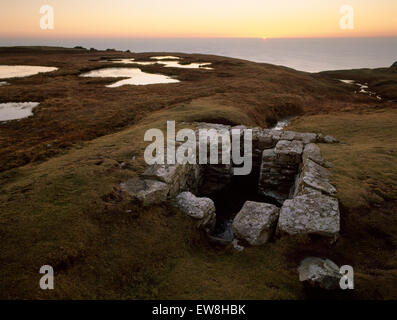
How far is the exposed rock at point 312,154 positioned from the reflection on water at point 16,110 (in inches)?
1146

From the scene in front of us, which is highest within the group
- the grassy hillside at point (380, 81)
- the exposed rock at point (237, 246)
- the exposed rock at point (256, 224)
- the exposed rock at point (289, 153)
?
the grassy hillside at point (380, 81)

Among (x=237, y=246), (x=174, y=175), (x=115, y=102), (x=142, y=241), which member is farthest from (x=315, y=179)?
(x=115, y=102)

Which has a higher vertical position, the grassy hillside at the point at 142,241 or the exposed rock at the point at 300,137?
the exposed rock at the point at 300,137

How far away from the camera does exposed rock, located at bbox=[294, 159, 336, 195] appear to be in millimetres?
10617

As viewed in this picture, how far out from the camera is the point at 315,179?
11.2m

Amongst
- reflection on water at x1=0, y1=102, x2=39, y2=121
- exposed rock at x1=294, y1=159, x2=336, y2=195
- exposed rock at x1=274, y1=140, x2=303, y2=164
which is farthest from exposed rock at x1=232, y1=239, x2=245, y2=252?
reflection on water at x1=0, y1=102, x2=39, y2=121

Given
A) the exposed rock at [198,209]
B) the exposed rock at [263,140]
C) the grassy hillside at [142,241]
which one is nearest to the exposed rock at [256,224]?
the grassy hillside at [142,241]

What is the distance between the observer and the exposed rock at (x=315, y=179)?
10.6m

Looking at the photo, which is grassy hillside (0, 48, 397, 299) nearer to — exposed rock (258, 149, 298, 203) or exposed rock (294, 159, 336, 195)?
exposed rock (294, 159, 336, 195)

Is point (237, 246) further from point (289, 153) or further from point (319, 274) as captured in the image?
point (289, 153)

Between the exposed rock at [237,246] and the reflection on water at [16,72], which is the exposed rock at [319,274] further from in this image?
the reflection on water at [16,72]

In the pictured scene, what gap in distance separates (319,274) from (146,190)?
6.58m
